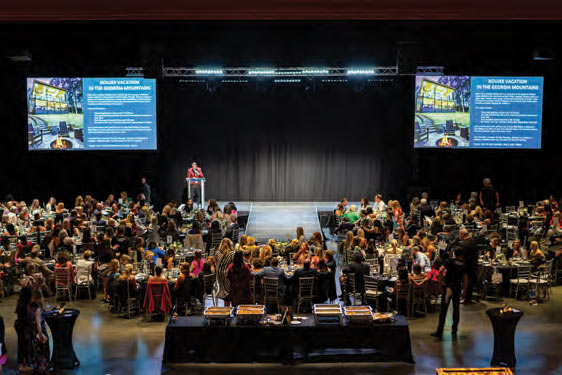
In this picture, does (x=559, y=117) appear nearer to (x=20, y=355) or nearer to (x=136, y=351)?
(x=136, y=351)

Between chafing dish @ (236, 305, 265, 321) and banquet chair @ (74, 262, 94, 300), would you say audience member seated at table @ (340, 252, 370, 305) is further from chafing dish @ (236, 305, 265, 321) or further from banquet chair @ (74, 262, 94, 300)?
banquet chair @ (74, 262, 94, 300)

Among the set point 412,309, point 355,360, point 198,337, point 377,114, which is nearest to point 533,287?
point 412,309

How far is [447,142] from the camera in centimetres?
1978

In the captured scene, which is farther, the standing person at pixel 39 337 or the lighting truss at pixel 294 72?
the lighting truss at pixel 294 72

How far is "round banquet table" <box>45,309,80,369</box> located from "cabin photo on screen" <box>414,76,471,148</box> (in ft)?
45.5

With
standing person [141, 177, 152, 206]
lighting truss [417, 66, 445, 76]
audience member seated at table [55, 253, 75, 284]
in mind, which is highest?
lighting truss [417, 66, 445, 76]

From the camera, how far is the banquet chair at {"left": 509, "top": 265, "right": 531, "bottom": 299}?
11781 millimetres

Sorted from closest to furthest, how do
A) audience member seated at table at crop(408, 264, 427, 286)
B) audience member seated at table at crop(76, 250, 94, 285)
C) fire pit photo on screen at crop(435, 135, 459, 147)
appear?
1. audience member seated at table at crop(408, 264, 427, 286)
2. audience member seated at table at crop(76, 250, 94, 285)
3. fire pit photo on screen at crop(435, 135, 459, 147)

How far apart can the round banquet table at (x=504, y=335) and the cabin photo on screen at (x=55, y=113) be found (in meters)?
A: 15.2

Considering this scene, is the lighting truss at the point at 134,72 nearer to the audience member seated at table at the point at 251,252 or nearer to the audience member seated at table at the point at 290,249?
the audience member seated at table at the point at 290,249

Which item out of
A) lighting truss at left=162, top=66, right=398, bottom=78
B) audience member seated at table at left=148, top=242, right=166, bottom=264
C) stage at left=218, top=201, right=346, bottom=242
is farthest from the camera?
stage at left=218, top=201, right=346, bottom=242

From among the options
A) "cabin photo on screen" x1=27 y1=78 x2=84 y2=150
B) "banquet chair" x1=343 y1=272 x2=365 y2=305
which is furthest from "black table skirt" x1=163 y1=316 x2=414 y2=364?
"cabin photo on screen" x1=27 y1=78 x2=84 y2=150

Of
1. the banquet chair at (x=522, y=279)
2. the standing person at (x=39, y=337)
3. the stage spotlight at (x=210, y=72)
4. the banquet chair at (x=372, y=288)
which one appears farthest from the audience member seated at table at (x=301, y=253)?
the stage spotlight at (x=210, y=72)

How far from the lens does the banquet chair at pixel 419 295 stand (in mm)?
10859
